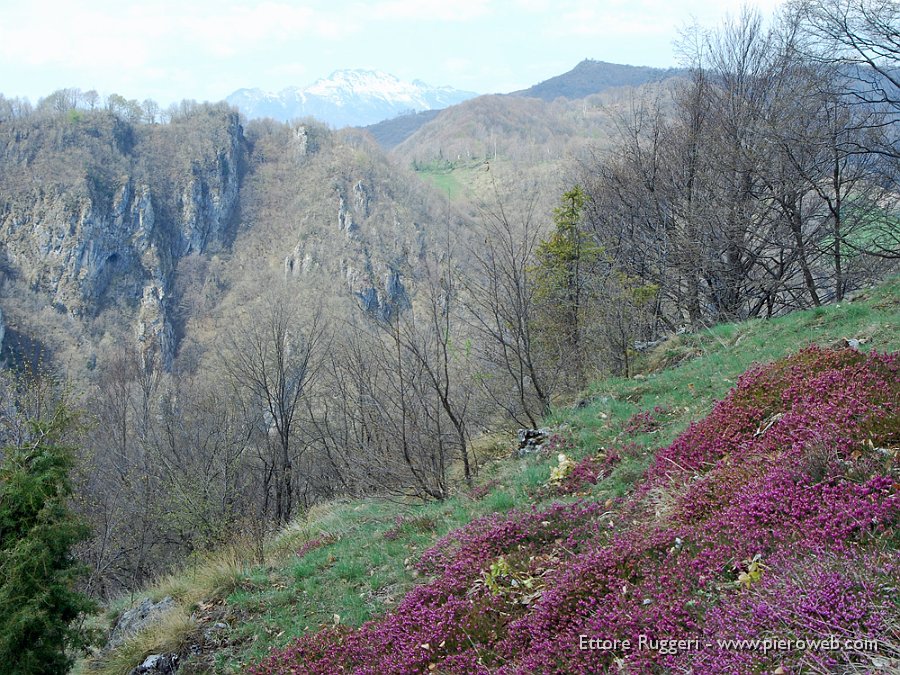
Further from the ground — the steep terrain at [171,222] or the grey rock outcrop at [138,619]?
the steep terrain at [171,222]

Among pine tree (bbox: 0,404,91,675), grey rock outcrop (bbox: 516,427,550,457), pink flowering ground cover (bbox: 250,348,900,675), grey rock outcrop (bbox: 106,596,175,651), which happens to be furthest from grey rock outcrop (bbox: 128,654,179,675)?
grey rock outcrop (bbox: 516,427,550,457)

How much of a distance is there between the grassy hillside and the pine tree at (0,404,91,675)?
700 mm

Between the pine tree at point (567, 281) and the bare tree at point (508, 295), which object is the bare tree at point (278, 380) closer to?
the pine tree at point (567, 281)

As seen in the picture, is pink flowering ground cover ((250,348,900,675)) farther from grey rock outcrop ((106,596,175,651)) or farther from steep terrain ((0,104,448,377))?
steep terrain ((0,104,448,377))

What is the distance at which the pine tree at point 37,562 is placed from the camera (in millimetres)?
7352

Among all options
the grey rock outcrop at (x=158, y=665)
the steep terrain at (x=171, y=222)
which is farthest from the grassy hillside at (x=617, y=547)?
the steep terrain at (x=171, y=222)

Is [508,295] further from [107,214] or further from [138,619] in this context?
[107,214]

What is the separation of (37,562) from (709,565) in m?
8.39

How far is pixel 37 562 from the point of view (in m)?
7.65

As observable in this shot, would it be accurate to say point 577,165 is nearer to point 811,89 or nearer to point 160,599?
point 811,89

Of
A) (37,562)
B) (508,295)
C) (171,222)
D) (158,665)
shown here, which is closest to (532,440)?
(508,295)

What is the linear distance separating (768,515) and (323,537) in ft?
23.6

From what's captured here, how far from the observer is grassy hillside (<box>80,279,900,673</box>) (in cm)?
316

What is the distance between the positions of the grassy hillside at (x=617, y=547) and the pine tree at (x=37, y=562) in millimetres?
700
